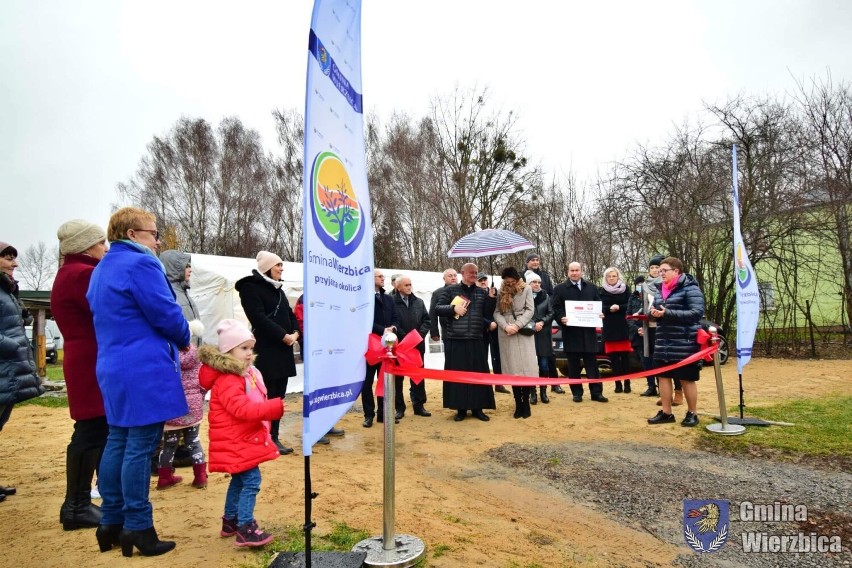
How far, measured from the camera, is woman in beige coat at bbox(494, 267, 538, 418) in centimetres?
703

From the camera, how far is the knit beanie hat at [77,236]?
3352 mm

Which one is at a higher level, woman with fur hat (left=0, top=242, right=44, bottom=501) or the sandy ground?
woman with fur hat (left=0, top=242, right=44, bottom=501)

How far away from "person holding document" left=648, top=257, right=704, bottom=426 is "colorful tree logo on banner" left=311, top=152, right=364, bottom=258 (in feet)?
14.4

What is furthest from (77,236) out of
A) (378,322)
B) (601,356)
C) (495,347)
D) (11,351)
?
(601,356)

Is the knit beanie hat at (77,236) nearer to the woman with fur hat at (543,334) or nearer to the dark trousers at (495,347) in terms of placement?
the dark trousers at (495,347)

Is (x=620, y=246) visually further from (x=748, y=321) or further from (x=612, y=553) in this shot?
(x=612, y=553)

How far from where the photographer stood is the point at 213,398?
314cm

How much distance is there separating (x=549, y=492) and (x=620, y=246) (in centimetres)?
1451

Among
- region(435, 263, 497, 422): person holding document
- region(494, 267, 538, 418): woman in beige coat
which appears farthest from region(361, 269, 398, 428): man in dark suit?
region(494, 267, 538, 418): woman in beige coat

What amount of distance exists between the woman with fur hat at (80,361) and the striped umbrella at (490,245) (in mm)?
6050

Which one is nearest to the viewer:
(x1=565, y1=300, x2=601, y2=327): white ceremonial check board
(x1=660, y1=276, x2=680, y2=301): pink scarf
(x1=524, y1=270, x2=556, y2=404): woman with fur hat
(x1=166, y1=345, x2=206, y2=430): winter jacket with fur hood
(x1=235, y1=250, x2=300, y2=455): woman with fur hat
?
(x1=166, y1=345, x2=206, y2=430): winter jacket with fur hood

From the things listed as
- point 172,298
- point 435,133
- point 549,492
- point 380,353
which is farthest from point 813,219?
point 435,133

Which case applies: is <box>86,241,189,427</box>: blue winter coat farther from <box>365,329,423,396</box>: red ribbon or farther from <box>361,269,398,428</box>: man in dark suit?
<box>361,269,398,428</box>: man in dark suit

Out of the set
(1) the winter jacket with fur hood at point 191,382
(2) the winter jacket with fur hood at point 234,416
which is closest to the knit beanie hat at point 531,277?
(1) the winter jacket with fur hood at point 191,382
